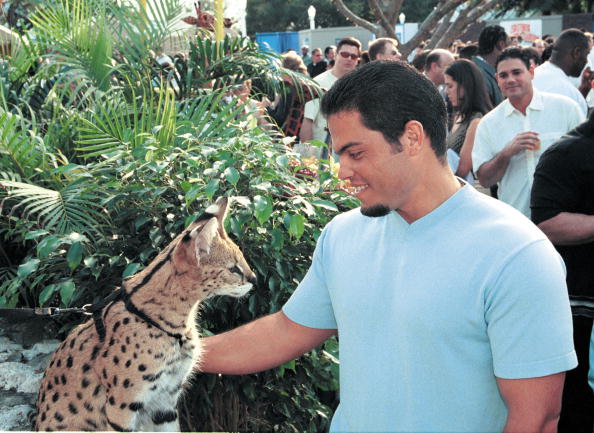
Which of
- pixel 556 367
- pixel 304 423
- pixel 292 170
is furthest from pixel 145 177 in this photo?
pixel 556 367

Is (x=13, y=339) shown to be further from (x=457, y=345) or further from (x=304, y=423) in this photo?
(x=457, y=345)

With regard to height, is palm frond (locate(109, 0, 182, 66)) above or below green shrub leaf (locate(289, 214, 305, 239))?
above

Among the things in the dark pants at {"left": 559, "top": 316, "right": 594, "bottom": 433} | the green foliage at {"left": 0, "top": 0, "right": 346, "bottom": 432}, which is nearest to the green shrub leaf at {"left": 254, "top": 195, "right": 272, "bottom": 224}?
the green foliage at {"left": 0, "top": 0, "right": 346, "bottom": 432}

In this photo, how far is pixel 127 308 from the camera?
2.88 metres

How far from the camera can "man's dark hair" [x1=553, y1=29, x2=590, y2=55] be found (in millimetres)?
8016

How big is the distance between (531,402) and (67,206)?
2700 mm

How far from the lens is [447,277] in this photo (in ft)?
6.10

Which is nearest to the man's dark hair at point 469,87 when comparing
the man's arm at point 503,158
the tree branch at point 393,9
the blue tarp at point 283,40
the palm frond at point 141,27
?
the man's arm at point 503,158

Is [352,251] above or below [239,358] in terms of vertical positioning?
above

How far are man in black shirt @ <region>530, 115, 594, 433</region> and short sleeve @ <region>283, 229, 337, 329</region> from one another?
1.73 m

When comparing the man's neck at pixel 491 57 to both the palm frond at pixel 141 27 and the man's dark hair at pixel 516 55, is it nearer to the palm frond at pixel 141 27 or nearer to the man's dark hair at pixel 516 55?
the man's dark hair at pixel 516 55

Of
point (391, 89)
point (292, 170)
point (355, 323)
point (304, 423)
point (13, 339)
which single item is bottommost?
point (304, 423)

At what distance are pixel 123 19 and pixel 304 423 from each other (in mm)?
3682

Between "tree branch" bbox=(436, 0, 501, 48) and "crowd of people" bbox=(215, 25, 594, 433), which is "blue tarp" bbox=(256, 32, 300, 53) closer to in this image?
"tree branch" bbox=(436, 0, 501, 48)
